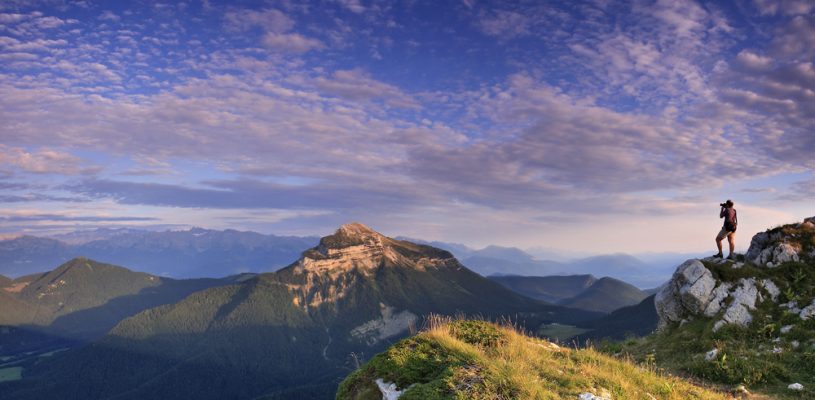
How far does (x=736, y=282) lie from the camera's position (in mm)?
25016

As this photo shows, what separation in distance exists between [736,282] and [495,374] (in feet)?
74.8

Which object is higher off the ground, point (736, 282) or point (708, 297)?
point (736, 282)

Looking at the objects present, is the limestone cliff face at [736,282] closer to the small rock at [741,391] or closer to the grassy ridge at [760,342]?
the grassy ridge at [760,342]


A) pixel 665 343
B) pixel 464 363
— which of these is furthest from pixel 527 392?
pixel 665 343

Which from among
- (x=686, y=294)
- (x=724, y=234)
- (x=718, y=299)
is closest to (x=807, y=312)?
(x=718, y=299)

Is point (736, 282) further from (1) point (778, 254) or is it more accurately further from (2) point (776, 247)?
(2) point (776, 247)

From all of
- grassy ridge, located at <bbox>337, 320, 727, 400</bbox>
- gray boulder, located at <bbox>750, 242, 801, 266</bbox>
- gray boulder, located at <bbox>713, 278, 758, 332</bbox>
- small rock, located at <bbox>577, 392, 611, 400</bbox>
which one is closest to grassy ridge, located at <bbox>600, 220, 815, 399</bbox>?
gray boulder, located at <bbox>713, 278, 758, 332</bbox>

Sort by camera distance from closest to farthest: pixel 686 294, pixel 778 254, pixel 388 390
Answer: pixel 388 390 → pixel 686 294 → pixel 778 254

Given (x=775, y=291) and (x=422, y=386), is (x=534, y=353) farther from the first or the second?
(x=775, y=291)

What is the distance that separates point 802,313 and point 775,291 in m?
2.44

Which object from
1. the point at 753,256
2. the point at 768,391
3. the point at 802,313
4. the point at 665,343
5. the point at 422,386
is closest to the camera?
the point at 422,386

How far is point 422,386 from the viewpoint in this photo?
35.8 feet

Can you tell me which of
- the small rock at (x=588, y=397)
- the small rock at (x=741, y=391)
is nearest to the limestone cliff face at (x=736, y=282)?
the small rock at (x=741, y=391)

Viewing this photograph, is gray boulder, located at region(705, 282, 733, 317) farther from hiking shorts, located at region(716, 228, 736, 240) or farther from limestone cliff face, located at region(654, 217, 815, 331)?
hiking shorts, located at region(716, 228, 736, 240)
